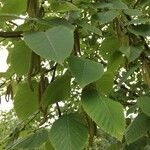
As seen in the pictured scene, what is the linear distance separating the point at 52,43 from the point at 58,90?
166mm

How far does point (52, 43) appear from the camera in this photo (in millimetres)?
785

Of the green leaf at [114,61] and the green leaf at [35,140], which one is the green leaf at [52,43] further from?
the green leaf at [114,61]

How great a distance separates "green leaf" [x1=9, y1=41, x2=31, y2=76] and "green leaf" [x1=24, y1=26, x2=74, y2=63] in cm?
8

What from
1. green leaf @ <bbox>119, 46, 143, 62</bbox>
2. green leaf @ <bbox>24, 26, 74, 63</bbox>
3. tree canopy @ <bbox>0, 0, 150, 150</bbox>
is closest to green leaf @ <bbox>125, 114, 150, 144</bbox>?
tree canopy @ <bbox>0, 0, 150, 150</bbox>

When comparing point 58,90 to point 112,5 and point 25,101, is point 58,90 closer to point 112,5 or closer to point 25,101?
point 25,101

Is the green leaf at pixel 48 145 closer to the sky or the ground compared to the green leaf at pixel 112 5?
closer to the ground

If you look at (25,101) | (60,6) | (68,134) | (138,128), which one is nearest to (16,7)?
(60,6)

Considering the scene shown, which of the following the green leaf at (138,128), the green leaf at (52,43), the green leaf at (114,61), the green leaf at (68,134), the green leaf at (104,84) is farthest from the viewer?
the green leaf at (114,61)

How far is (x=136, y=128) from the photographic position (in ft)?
3.64

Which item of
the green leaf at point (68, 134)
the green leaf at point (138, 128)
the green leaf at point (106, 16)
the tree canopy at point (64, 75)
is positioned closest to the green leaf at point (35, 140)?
the tree canopy at point (64, 75)

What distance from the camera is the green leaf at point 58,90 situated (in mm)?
Answer: 919

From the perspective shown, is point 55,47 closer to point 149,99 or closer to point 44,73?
point 44,73

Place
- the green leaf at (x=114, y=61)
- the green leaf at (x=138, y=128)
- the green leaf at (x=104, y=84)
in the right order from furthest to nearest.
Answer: the green leaf at (x=114, y=61), the green leaf at (x=138, y=128), the green leaf at (x=104, y=84)

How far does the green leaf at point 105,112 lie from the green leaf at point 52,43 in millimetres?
144
